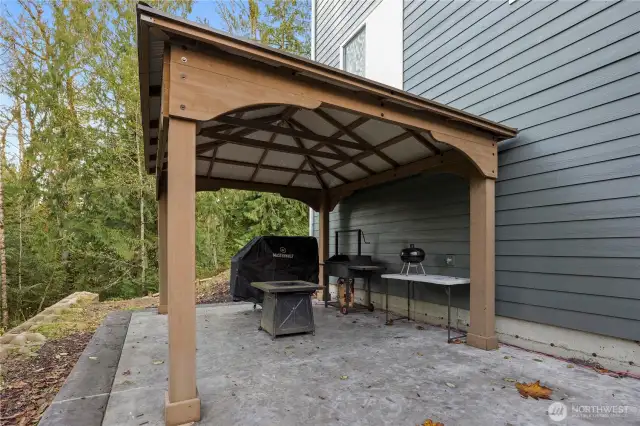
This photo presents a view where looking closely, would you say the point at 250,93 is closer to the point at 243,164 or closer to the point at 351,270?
the point at 243,164

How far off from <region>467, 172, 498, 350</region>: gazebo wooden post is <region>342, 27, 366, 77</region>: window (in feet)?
12.2

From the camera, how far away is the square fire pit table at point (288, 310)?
4008 mm

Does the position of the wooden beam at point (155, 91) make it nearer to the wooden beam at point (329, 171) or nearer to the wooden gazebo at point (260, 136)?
the wooden gazebo at point (260, 136)

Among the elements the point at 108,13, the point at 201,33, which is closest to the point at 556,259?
the point at 201,33

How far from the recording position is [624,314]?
2.80 metres

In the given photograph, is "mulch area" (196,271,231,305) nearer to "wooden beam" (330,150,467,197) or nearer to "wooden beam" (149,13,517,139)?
"wooden beam" (330,150,467,197)

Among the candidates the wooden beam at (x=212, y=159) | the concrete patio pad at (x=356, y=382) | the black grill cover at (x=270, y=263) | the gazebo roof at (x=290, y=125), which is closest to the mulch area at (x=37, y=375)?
the concrete patio pad at (x=356, y=382)

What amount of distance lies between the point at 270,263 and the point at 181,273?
360cm

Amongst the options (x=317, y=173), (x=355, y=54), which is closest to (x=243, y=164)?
(x=317, y=173)

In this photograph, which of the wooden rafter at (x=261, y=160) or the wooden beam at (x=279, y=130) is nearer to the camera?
the wooden beam at (x=279, y=130)

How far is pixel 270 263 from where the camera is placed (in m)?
5.70

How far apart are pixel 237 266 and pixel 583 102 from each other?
16.0 ft

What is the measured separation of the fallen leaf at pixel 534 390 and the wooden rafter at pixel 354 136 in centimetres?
307

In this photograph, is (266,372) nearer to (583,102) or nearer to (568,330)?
(568,330)
